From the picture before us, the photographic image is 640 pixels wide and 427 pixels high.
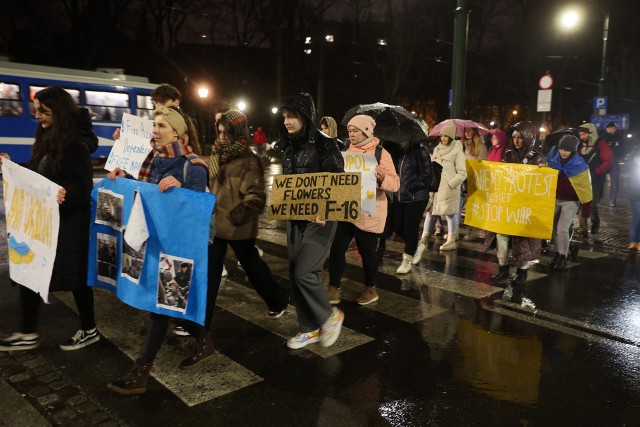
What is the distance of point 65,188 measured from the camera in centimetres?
402

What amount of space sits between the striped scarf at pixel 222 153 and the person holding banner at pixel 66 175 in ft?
3.11

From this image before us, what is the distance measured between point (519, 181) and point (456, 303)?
1.59m

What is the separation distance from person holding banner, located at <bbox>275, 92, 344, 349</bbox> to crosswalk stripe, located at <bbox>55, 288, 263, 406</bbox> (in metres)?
0.63

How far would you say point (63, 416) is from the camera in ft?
11.2

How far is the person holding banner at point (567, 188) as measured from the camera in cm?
694

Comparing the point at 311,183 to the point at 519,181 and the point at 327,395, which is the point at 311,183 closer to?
the point at 327,395

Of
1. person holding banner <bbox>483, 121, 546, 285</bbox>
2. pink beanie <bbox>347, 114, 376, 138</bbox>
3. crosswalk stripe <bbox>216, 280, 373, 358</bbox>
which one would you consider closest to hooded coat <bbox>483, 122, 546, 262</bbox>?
A: person holding banner <bbox>483, 121, 546, 285</bbox>

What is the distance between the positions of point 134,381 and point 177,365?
0.51 m

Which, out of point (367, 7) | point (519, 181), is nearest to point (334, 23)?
point (367, 7)

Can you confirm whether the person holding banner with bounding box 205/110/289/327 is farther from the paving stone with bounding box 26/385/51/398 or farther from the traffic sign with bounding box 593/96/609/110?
the traffic sign with bounding box 593/96/609/110

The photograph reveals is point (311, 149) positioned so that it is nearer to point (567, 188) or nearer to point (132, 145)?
point (132, 145)

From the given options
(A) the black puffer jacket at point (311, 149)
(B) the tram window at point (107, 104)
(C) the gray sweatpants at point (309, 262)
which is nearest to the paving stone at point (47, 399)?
(C) the gray sweatpants at point (309, 262)

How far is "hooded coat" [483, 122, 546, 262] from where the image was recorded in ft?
19.8

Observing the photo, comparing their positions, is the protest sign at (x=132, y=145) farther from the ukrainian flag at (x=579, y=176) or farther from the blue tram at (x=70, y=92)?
the blue tram at (x=70, y=92)
